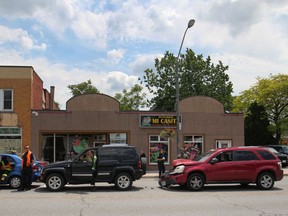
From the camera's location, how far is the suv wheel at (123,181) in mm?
15648

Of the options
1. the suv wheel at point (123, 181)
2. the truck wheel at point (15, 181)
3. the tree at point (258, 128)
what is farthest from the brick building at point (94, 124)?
the tree at point (258, 128)

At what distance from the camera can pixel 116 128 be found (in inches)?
1069

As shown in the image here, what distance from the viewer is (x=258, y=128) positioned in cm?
4603

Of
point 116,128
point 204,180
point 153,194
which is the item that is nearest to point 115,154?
point 153,194

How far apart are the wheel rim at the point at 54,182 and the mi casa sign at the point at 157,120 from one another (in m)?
12.6

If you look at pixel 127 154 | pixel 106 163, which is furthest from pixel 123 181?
pixel 127 154

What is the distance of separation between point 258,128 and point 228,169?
32138mm

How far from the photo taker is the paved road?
10.3m

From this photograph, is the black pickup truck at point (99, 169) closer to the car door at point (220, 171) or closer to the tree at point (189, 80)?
the car door at point (220, 171)

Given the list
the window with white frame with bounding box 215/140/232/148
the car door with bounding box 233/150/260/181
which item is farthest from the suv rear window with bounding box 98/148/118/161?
the window with white frame with bounding box 215/140/232/148

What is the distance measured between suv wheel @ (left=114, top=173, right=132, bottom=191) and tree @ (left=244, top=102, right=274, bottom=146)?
32.6 metres

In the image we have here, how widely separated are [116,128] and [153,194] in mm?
13273

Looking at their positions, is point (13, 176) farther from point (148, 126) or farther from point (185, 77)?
point (185, 77)

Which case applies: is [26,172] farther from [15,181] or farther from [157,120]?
[157,120]
